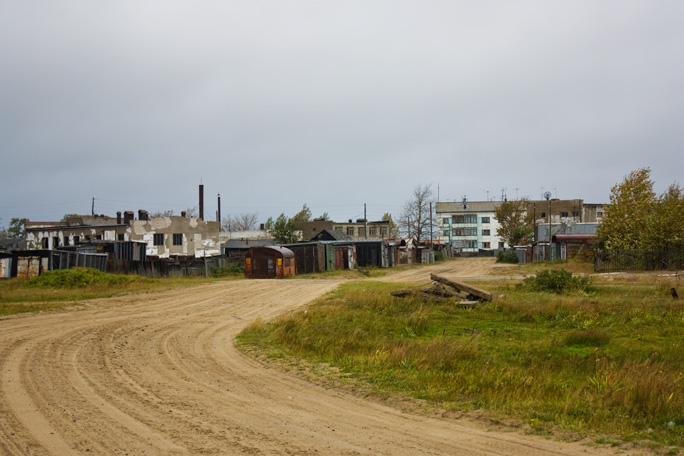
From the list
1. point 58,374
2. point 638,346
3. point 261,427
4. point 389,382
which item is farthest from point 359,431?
point 638,346

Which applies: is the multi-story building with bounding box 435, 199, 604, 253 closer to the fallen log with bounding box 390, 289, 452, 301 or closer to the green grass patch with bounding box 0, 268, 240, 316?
the green grass patch with bounding box 0, 268, 240, 316

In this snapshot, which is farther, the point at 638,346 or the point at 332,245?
the point at 332,245

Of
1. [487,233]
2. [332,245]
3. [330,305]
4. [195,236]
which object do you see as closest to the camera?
[330,305]

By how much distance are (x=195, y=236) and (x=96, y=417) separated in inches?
2031

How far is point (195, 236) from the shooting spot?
187ft

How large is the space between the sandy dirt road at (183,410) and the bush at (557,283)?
15.0 m

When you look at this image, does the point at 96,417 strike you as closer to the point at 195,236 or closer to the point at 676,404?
the point at 676,404

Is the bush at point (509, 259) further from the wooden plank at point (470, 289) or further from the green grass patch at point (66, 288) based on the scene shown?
the wooden plank at point (470, 289)

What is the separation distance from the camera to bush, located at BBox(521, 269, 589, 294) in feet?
73.8

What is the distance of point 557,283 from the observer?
74.7ft

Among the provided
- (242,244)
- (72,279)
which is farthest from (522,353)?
(242,244)

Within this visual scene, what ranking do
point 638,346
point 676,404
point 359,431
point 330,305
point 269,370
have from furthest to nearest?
point 330,305, point 638,346, point 269,370, point 676,404, point 359,431

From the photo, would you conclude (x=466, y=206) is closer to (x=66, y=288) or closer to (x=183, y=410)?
(x=66, y=288)

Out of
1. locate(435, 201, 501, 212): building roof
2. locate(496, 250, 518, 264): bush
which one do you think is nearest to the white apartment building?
locate(435, 201, 501, 212): building roof
